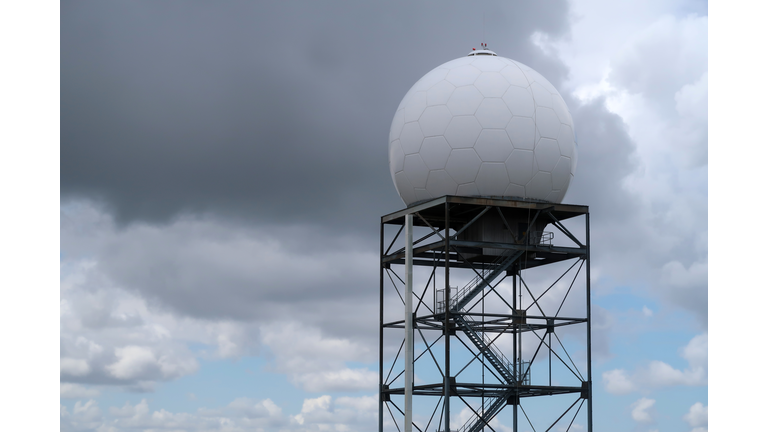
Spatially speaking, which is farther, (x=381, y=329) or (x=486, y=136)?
(x=381, y=329)

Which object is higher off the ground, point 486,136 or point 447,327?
point 486,136

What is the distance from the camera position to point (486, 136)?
34688mm

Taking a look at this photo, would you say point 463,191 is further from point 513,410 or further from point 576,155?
point 513,410

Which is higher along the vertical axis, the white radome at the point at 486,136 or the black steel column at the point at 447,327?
the white radome at the point at 486,136

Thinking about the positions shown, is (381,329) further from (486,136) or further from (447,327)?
(486,136)

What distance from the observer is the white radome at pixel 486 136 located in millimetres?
34812

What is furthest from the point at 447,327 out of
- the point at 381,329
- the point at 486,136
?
the point at 486,136

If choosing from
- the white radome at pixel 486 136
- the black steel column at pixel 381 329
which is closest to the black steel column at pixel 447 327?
the white radome at pixel 486 136

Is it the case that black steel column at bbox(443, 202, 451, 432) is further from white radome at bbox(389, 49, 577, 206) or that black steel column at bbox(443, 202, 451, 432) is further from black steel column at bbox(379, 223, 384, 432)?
black steel column at bbox(379, 223, 384, 432)

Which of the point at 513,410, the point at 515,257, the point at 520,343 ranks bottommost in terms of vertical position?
the point at 513,410

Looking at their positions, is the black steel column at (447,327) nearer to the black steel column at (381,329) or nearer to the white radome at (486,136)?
the white radome at (486,136)

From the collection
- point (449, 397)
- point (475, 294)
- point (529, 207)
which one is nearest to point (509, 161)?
point (529, 207)

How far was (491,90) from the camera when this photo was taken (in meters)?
35.3

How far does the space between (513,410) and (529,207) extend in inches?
295
